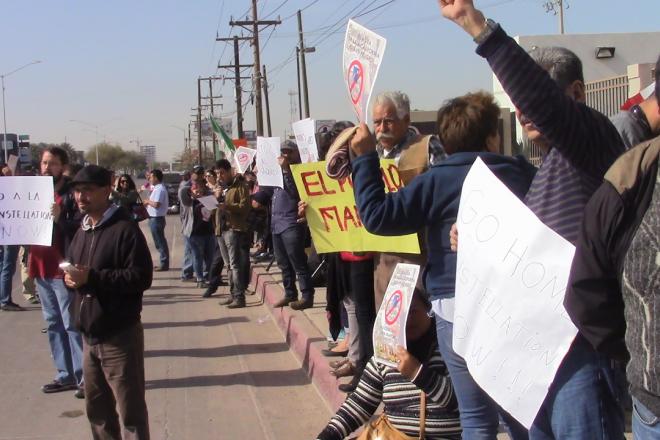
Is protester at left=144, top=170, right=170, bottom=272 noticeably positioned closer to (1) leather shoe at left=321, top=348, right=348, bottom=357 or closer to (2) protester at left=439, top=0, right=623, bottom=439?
(1) leather shoe at left=321, top=348, right=348, bottom=357

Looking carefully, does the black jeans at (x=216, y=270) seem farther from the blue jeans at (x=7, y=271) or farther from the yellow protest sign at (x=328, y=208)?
the yellow protest sign at (x=328, y=208)

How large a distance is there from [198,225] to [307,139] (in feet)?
15.1

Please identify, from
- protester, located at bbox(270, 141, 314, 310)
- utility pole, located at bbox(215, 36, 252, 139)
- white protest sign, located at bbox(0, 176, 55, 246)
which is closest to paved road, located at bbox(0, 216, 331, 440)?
protester, located at bbox(270, 141, 314, 310)

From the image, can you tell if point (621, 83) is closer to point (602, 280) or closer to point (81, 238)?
point (81, 238)

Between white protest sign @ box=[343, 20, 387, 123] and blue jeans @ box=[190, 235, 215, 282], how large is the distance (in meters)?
7.95

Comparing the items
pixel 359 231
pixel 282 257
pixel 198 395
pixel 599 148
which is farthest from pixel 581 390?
pixel 282 257

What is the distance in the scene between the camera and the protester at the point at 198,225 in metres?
12.1

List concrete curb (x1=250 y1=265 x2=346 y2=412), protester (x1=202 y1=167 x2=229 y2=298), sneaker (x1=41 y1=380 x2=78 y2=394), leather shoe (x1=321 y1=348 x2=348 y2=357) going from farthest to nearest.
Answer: protester (x1=202 y1=167 x2=229 y2=298) → leather shoe (x1=321 y1=348 x2=348 y2=357) → sneaker (x1=41 y1=380 x2=78 y2=394) → concrete curb (x1=250 y1=265 x2=346 y2=412)

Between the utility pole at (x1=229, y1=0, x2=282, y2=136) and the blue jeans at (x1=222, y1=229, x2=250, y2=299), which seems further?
the utility pole at (x1=229, y1=0, x2=282, y2=136)

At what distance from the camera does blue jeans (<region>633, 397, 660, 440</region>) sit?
5.90ft

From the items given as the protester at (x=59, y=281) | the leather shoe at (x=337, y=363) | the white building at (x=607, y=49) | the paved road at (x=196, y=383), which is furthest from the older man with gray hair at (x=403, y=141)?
the white building at (x=607, y=49)

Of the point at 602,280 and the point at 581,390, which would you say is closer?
the point at 602,280

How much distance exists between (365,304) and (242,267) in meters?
5.08

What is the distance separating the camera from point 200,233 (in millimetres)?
12320
